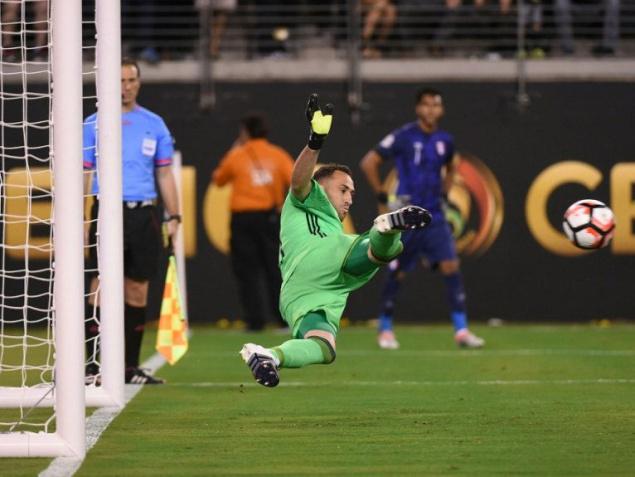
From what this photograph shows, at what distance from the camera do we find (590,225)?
10211 millimetres

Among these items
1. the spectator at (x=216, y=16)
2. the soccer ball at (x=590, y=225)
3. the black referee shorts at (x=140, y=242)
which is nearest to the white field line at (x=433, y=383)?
the black referee shorts at (x=140, y=242)

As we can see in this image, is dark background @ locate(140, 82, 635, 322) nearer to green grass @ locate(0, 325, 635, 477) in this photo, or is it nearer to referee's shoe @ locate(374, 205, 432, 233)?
green grass @ locate(0, 325, 635, 477)

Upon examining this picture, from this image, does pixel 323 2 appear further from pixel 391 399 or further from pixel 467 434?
pixel 467 434

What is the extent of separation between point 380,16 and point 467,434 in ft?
38.9

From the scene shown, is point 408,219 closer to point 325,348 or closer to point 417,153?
point 325,348

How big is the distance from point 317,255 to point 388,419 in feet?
3.56

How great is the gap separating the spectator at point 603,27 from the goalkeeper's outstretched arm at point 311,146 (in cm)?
1111

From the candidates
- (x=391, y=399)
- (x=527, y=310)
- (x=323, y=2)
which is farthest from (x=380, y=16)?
(x=391, y=399)

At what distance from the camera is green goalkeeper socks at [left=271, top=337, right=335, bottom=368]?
24.2 feet

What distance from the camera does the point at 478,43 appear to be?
60.5ft

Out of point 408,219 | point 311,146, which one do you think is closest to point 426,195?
point 311,146

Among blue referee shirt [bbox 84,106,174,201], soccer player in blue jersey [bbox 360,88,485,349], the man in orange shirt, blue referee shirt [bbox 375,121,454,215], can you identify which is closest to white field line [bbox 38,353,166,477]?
blue referee shirt [bbox 84,106,174,201]

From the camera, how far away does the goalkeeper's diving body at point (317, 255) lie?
752 centimetres

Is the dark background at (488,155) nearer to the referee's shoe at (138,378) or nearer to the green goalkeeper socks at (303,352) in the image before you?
the referee's shoe at (138,378)
